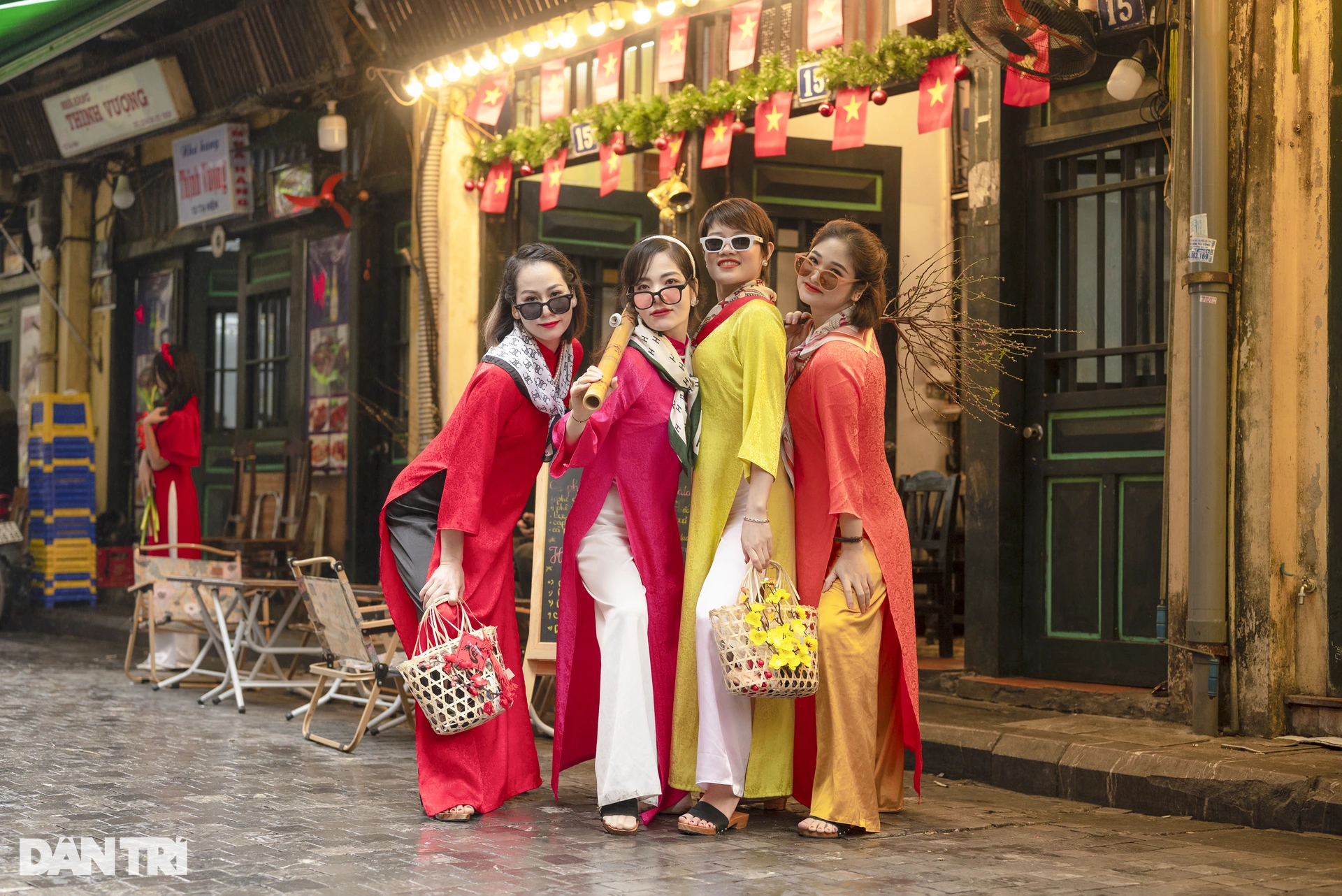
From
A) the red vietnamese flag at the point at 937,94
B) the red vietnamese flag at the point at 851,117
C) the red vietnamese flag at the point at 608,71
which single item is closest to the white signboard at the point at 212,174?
the red vietnamese flag at the point at 608,71

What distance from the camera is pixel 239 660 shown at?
28.7ft

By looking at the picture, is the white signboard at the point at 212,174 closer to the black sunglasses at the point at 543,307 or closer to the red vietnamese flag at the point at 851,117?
the red vietnamese flag at the point at 851,117

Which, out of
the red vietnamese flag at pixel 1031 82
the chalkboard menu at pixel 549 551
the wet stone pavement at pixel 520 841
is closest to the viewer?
the wet stone pavement at pixel 520 841

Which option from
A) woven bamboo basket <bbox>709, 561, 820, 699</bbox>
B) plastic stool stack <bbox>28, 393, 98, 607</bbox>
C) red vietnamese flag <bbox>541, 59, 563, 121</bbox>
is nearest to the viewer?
woven bamboo basket <bbox>709, 561, 820, 699</bbox>

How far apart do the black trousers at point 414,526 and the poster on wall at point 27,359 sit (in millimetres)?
11946

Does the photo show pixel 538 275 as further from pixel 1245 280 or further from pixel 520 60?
pixel 520 60

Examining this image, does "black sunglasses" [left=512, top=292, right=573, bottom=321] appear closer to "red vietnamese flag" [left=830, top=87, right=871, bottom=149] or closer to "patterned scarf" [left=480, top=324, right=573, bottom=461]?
"patterned scarf" [left=480, top=324, right=573, bottom=461]

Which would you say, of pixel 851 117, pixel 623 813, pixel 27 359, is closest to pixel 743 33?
pixel 851 117

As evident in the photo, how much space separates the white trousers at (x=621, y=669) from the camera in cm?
476

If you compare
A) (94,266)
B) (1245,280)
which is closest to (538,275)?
(1245,280)

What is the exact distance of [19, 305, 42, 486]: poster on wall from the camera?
1603 centimetres

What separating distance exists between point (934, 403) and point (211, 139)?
6701 millimetres

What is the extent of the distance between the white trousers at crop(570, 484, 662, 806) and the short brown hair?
100cm

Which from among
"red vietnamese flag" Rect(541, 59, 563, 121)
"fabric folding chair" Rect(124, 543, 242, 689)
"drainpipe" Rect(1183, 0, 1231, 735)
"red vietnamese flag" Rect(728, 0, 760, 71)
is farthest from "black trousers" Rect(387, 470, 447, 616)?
"red vietnamese flag" Rect(541, 59, 563, 121)
